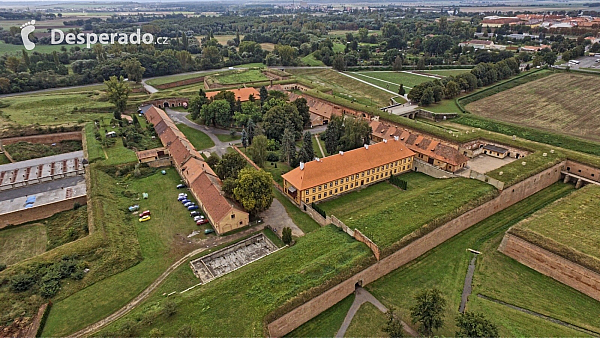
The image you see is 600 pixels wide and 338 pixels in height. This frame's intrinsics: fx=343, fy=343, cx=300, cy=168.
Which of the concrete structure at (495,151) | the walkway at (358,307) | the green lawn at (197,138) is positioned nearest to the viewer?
the walkway at (358,307)

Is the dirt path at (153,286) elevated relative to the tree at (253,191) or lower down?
lower down

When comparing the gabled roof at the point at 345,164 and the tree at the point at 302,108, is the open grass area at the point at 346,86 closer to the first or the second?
the tree at the point at 302,108

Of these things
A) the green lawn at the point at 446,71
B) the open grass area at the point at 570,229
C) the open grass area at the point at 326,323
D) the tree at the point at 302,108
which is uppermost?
the green lawn at the point at 446,71

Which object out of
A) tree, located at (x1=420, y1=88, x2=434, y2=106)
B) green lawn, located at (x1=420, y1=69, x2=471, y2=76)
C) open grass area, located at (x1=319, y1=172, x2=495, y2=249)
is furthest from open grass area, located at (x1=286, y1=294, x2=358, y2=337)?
green lawn, located at (x1=420, y1=69, x2=471, y2=76)

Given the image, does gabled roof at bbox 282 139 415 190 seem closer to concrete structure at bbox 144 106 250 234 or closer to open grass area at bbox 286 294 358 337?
concrete structure at bbox 144 106 250 234

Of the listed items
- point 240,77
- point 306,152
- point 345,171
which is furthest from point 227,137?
point 240,77

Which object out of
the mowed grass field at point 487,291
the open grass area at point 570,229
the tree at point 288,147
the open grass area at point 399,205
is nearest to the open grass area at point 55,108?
the tree at point 288,147

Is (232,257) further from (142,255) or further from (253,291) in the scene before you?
(142,255)

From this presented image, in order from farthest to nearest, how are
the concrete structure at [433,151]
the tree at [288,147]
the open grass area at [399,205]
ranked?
the tree at [288,147] → the concrete structure at [433,151] → the open grass area at [399,205]
